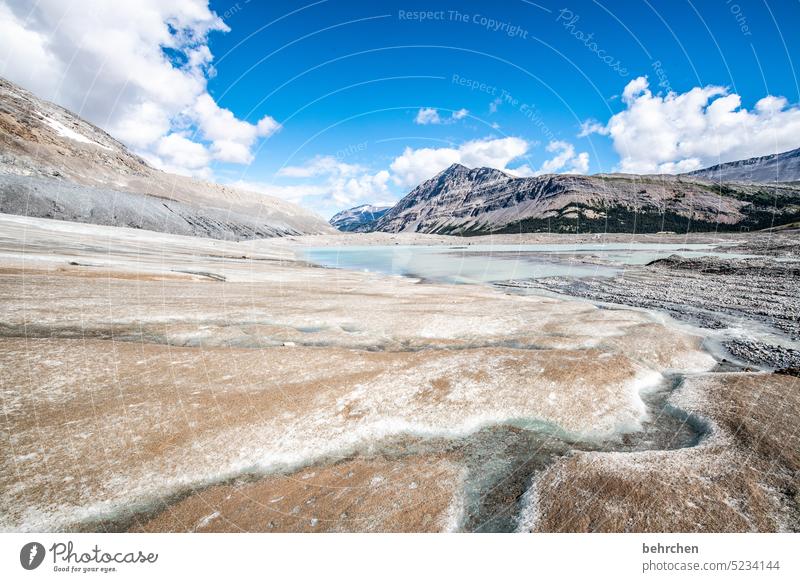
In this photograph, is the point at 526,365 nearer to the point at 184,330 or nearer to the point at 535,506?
the point at 535,506

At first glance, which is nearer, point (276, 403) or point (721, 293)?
point (276, 403)

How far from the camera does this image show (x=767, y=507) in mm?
8172

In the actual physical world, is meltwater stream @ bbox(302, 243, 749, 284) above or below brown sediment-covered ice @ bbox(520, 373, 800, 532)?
above

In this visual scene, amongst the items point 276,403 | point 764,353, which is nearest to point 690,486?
point 276,403
